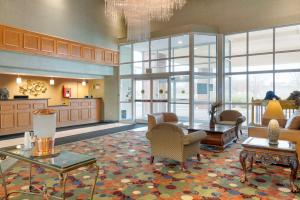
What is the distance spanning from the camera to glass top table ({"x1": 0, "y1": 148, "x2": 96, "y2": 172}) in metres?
2.30

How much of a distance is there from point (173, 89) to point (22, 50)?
5874 mm

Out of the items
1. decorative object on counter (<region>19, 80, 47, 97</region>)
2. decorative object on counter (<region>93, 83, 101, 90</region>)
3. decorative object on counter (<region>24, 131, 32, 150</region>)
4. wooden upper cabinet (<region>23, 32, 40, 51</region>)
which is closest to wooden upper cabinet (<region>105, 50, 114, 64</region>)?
decorative object on counter (<region>93, 83, 101, 90</region>)

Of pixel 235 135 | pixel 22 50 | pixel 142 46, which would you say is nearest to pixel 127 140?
pixel 235 135

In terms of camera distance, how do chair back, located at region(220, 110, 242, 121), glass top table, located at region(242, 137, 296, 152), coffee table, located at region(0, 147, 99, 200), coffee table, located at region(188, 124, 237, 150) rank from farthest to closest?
chair back, located at region(220, 110, 242, 121) < coffee table, located at region(188, 124, 237, 150) < glass top table, located at region(242, 137, 296, 152) < coffee table, located at region(0, 147, 99, 200)

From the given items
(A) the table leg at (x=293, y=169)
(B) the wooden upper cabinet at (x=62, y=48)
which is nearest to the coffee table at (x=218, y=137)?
(A) the table leg at (x=293, y=169)

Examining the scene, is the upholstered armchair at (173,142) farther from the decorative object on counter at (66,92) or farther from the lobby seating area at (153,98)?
the decorative object on counter at (66,92)

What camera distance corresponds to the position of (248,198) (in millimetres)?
3066

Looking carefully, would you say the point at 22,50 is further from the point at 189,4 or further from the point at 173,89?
the point at 189,4

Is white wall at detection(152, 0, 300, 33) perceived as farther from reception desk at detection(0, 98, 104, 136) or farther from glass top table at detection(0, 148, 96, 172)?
glass top table at detection(0, 148, 96, 172)

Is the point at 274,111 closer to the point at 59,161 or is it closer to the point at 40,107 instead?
the point at 59,161

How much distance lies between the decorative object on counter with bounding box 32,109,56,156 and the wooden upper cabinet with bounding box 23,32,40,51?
589cm

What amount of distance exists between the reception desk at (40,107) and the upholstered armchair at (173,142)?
18.7ft

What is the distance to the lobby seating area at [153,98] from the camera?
3.46 metres

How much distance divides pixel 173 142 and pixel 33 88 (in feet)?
24.6
